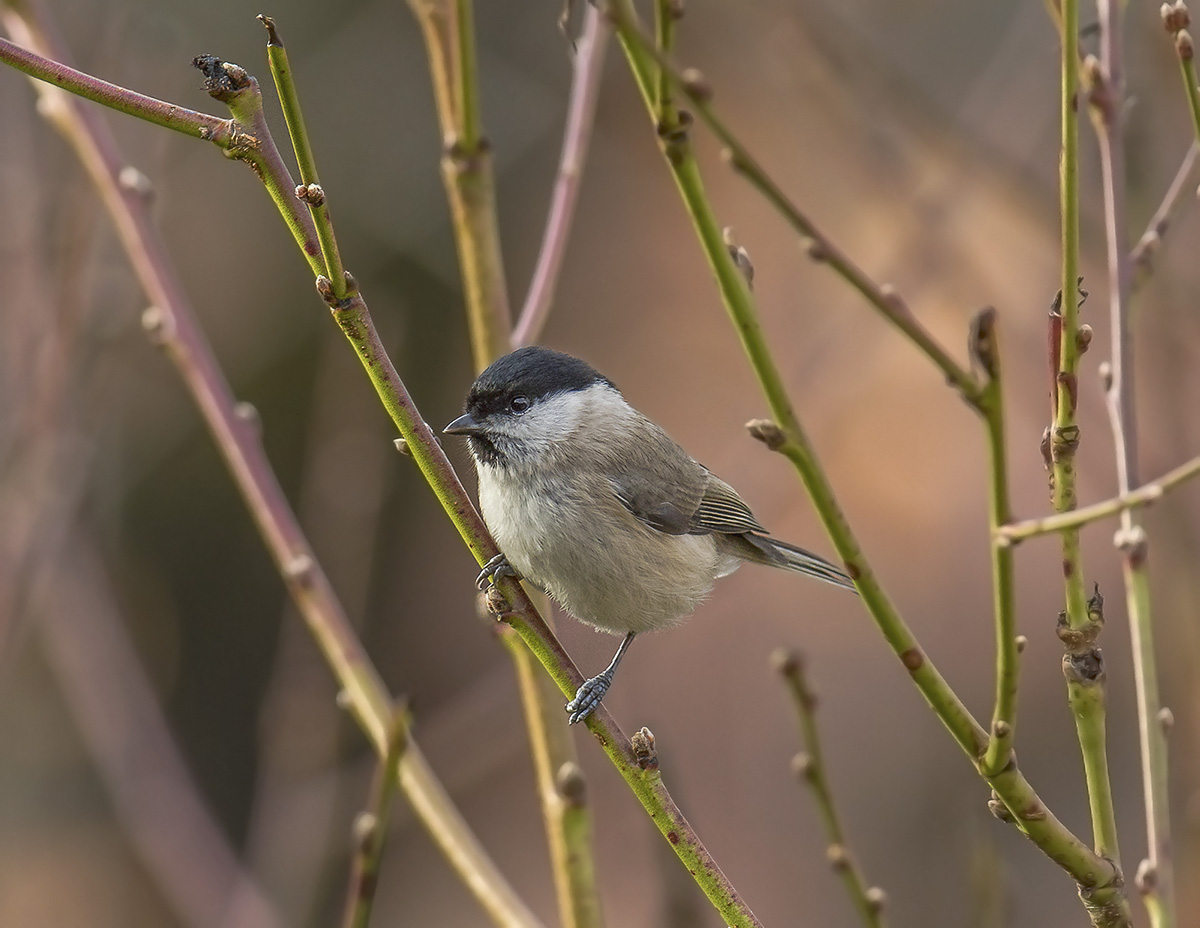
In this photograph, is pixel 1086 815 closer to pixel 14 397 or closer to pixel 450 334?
pixel 450 334

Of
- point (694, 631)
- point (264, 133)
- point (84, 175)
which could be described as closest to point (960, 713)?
point (264, 133)

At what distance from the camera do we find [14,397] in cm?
238

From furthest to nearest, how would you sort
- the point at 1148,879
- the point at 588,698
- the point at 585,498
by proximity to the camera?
1. the point at 585,498
2. the point at 588,698
3. the point at 1148,879

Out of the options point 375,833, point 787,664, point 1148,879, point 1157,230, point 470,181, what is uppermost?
point 470,181

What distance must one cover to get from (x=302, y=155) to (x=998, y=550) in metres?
0.74

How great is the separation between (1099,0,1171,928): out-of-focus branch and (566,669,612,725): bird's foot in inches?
25.8

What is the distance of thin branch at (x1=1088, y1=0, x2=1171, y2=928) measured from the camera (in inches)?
51.9

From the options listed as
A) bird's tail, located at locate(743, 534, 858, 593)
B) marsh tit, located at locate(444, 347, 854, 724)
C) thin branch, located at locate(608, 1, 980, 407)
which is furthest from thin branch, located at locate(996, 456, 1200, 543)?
bird's tail, located at locate(743, 534, 858, 593)

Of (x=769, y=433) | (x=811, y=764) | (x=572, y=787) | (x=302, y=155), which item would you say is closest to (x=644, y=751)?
(x=572, y=787)

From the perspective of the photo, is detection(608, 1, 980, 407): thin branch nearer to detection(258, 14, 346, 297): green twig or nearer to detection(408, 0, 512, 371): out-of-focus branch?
detection(258, 14, 346, 297): green twig

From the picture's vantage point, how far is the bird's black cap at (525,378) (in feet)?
6.74

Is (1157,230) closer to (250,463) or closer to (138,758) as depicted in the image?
(250,463)

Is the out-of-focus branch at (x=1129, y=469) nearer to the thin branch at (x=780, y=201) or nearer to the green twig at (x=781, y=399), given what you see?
the green twig at (x=781, y=399)

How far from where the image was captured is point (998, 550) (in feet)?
3.32
